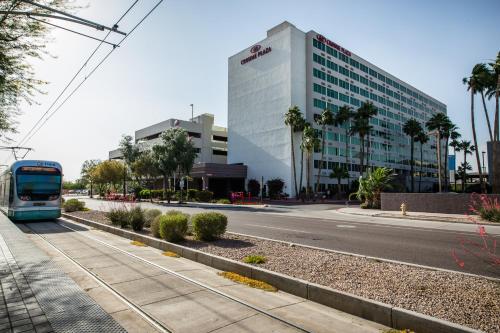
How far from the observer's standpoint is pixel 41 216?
1662 cm

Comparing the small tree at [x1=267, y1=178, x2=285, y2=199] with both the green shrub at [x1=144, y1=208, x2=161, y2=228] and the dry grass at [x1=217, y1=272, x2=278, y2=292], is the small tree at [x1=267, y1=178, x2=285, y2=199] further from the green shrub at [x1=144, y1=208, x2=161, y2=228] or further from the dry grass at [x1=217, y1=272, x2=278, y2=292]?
the dry grass at [x1=217, y1=272, x2=278, y2=292]

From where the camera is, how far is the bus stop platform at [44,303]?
4.26 meters

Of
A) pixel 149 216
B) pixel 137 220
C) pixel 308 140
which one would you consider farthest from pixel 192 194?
pixel 137 220

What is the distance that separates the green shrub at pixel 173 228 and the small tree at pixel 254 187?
45954 millimetres

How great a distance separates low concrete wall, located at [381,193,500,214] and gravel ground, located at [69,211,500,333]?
1965 cm

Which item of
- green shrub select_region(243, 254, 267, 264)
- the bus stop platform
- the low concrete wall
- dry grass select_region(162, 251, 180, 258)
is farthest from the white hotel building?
the bus stop platform

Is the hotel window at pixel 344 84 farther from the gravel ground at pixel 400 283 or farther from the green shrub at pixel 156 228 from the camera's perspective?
the gravel ground at pixel 400 283

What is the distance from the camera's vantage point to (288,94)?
53219mm

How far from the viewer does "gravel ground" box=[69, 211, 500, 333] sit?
425 cm

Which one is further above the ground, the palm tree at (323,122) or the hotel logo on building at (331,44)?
the hotel logo on building at (331,44)

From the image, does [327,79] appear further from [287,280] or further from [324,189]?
[287,280]

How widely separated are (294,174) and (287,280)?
46.8m

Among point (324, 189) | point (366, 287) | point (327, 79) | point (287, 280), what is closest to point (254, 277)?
point (287, 280)

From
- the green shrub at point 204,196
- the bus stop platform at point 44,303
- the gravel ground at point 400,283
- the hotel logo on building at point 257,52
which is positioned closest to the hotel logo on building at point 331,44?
the hotel logo on building at point 257,52
